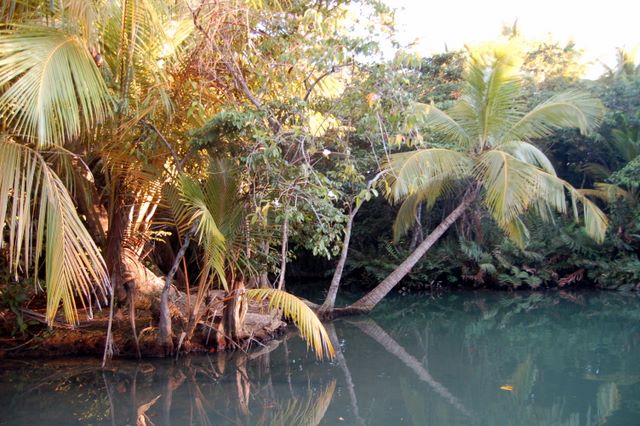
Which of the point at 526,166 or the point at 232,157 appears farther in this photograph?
the point at 526,166

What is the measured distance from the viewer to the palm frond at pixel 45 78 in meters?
4.04

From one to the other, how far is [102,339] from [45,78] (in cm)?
464

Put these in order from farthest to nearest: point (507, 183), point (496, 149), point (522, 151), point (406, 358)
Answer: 1. point (522, 151)
2. point (496, 149)
3. point (507, 183)
4. point (406, 358)

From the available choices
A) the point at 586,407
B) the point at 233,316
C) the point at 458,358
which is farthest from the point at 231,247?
the point at 586,407

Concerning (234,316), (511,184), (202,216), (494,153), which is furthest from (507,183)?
(202,216)

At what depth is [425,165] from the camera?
9.83 m

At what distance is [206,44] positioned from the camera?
22.4 feet

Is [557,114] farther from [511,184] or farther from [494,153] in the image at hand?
[511,184]

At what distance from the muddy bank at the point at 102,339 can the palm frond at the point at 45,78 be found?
147 inches

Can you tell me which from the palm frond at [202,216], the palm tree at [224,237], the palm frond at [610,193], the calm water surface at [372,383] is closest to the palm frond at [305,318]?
the palm tree at [224,237]

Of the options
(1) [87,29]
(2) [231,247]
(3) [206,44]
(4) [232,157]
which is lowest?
(2) [231,247]

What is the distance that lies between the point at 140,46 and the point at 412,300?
8.95m

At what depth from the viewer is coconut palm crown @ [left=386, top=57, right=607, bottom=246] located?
9.51m

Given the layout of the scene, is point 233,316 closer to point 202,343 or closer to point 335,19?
point 202,343
